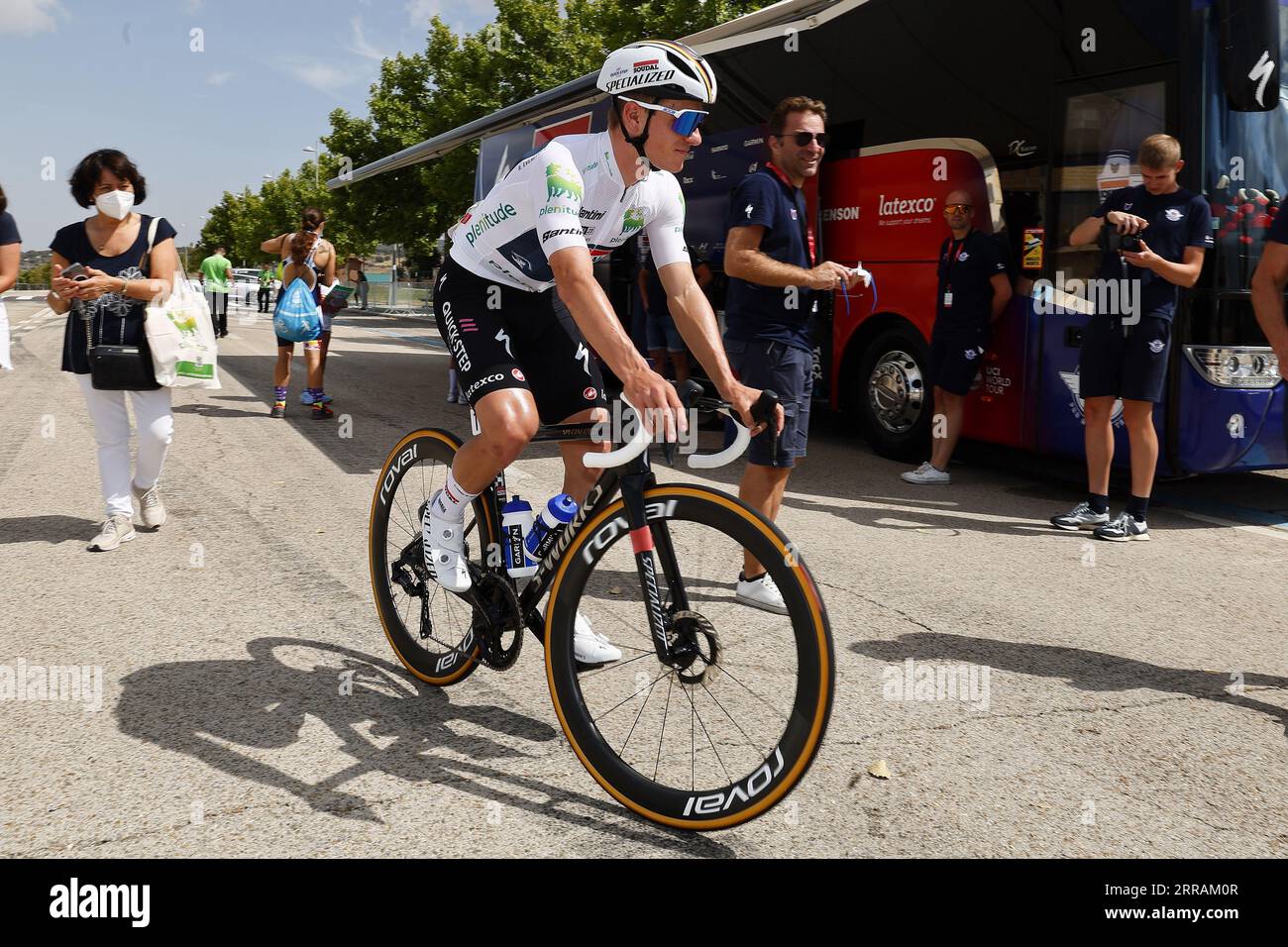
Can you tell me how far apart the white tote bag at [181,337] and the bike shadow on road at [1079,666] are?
3.71 m

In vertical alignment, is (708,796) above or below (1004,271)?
below

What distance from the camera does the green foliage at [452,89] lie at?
29.0 meters

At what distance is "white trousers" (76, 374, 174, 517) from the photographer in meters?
5.83

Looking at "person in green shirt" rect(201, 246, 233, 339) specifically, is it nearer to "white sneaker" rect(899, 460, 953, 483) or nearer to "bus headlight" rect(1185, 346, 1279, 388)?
"white sneaker" rect(899, 460, 953, 483)

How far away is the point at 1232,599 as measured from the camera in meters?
5.22

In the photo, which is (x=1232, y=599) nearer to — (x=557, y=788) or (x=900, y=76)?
(x=557, y=788)

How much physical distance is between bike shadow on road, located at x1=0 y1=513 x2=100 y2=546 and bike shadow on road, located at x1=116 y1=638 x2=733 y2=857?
7.82 ft

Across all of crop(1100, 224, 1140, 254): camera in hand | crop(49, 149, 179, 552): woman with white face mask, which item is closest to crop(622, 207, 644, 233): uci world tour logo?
crop(49, 149, 179, 552): woman with white face mask

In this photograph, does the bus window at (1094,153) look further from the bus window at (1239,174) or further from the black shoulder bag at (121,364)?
the black shoulder bag at (121,364)

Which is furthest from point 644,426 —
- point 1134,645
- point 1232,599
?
point 1232,599

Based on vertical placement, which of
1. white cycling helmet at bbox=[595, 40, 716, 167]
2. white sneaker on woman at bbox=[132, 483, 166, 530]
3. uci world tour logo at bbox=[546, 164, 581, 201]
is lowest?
white sneaker on woman at bbox=[132, 483, 166, 530]

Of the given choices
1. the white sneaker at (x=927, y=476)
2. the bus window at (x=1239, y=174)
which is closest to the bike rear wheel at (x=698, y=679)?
the bus window at (x=1239, y=174)

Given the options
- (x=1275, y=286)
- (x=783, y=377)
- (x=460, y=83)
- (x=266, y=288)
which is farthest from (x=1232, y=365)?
(x=266, y=288)
